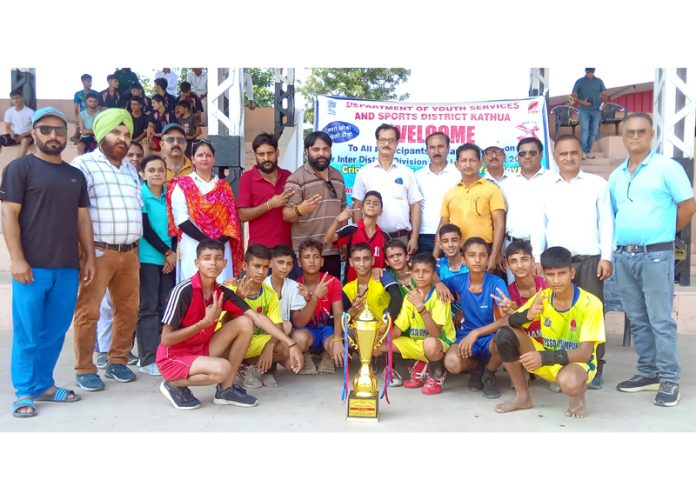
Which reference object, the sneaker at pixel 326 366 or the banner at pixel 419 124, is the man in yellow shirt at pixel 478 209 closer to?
the sneaker at pixel 326 366

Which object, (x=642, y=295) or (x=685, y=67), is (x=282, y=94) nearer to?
(x=685, y=67)

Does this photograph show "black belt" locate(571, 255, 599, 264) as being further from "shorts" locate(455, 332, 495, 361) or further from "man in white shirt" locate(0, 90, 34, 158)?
"man in white shirt" locate(0, 90, 34, 158)

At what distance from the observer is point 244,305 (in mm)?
3779

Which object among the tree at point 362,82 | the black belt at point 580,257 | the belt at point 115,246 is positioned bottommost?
the black belt at point 580,257

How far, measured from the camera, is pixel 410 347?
4.14m

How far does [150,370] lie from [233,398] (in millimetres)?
1093

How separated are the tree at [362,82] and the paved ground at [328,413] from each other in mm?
20285

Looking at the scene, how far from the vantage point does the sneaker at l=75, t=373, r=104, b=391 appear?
4051 mm

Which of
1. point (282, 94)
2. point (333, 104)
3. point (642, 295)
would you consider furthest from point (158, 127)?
point (642, 295)

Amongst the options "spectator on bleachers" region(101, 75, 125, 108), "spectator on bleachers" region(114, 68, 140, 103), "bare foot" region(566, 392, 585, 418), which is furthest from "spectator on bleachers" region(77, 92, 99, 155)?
"bare foot" region(566, 392, 585, 418)

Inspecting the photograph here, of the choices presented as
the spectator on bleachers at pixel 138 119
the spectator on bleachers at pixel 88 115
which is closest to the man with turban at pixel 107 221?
the spectator on bleachers at pixel 138 119

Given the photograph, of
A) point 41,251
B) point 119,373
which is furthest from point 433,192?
point 41,251

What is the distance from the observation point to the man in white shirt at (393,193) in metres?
4.87

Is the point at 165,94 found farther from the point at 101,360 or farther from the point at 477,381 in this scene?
the point at 477,381
